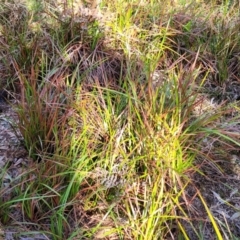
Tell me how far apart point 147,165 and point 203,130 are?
16.4 inches

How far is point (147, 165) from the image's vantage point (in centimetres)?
244

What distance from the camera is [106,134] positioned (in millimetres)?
2629

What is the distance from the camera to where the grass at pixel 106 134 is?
7.55 ft

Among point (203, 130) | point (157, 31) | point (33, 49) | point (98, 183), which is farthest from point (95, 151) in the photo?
point (157, 31)

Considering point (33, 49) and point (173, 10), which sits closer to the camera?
point (33, 49)

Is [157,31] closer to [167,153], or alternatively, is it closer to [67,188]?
[167,153]

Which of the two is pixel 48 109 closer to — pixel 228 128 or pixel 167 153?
pixel 167 153

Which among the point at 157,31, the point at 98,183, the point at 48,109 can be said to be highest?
the point at 157,31

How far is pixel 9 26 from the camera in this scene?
3.46 metres

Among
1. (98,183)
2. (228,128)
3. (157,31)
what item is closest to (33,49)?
(157,31)

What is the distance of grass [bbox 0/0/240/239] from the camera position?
7.55ft

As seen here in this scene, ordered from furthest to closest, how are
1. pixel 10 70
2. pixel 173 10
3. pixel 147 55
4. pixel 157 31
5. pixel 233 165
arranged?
pixel 173 10 → pixel 157 31 → pixel 147 55 → pixel 10 70 → pixel 233 165

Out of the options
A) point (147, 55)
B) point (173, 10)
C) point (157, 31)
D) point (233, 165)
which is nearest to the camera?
point (233, 165)

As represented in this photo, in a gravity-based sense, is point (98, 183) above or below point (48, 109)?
below
